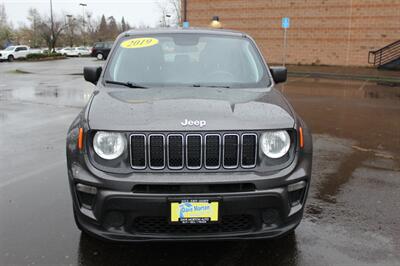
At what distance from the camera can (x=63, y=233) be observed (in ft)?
12.1

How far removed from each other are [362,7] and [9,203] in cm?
2820

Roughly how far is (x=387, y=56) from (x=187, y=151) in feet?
91.0

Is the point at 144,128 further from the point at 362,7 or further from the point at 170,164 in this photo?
the point at 362,7

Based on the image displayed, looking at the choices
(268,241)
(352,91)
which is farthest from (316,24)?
(268,241)

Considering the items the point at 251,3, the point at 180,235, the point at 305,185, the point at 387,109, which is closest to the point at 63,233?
the point at 180,235

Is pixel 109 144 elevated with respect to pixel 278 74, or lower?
lower

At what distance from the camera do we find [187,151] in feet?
9.41

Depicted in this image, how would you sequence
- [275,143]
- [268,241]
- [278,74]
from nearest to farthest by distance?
[275,143] < [268,241] < [278,74]

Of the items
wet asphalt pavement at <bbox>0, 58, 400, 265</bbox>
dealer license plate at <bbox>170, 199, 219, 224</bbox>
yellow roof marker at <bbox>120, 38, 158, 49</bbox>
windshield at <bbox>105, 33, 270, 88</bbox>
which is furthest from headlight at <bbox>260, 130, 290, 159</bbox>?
yellow roof marker at <bbox>120, 38, 158, 49</bbox>

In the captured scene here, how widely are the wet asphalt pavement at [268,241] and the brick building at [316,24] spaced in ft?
69.1

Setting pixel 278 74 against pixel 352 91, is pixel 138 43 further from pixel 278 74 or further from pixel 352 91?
pixel 352 91

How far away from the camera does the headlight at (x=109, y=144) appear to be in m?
2.88

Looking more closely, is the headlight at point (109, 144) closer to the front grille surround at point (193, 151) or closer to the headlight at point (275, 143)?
the front grille surround at point (193, 151)

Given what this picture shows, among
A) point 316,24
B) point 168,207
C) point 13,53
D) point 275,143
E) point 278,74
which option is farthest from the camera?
point 13,53
